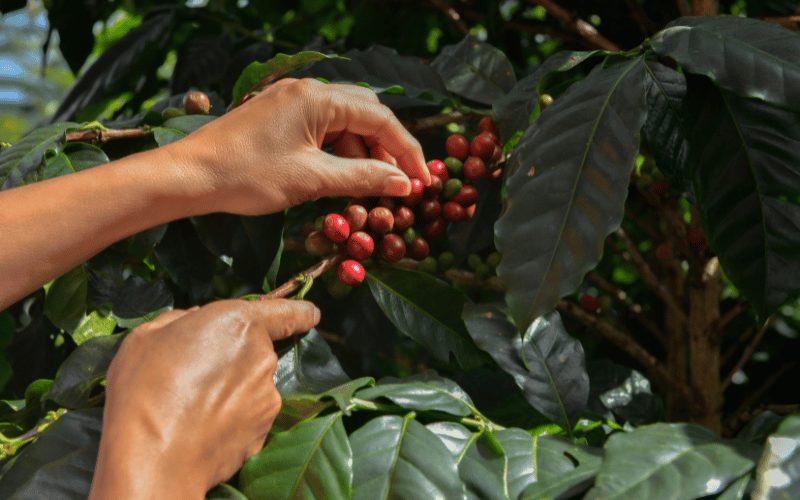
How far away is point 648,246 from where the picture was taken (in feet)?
5.94

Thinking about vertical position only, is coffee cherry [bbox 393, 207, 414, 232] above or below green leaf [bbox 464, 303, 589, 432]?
above

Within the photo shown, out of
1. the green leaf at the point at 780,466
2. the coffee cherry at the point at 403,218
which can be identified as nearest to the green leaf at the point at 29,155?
the coffee cherry at the point at 403,218

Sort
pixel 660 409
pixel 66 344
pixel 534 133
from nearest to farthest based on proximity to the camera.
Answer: pixel 534 133, pixel 660 409, pixel 66 344

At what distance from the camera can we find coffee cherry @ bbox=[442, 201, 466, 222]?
113 centimetres

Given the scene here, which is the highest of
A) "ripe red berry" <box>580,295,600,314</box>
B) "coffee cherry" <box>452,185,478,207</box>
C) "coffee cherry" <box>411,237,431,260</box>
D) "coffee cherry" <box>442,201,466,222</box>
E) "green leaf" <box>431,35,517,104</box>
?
"green leaf" <box>431,35,517,104</box>

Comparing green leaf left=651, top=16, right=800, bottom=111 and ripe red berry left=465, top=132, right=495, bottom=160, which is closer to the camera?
green leaf left=651, top=16, right=800, bottom=111

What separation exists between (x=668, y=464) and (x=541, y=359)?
30cm

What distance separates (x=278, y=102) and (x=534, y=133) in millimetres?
300

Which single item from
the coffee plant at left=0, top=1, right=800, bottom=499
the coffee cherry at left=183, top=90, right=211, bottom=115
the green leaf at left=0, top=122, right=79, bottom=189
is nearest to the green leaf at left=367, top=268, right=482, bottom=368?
the coffee plant at left=0, top=1, right=800, bottom=499

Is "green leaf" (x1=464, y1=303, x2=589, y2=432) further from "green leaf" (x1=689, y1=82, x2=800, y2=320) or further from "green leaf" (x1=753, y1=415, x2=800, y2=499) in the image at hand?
"green leaf" (x1=753, y1=415, x2=800, y2=499)

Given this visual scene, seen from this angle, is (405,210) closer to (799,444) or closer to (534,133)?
(534,133)

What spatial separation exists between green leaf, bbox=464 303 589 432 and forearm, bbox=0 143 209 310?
1.19 feet

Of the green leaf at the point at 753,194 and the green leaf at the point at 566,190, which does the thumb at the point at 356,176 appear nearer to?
the green leaf at the point at 566,190

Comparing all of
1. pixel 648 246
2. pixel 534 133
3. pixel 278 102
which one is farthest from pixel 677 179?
pixel 648 246
